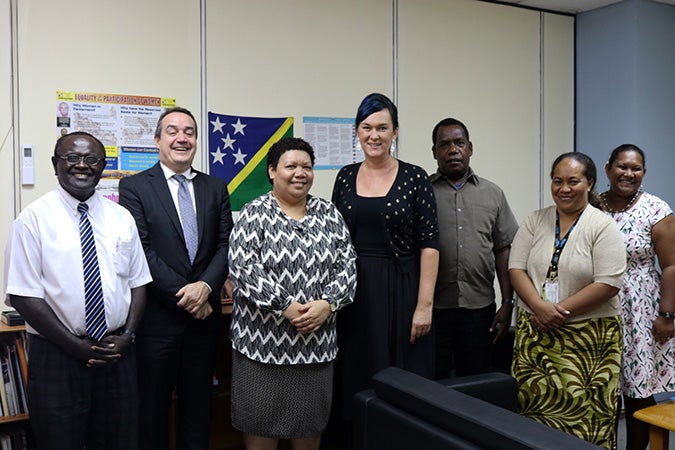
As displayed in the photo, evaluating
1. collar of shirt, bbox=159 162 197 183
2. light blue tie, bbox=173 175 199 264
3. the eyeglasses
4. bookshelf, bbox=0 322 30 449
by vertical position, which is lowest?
bookshelf, bbox=0 322 30 449

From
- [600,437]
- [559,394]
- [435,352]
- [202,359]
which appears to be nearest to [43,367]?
[202,359]

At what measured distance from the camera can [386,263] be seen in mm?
2541

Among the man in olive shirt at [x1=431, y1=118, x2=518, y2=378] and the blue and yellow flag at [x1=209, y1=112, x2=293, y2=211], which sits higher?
the blue and yellow flag at [x1=209, y1=112, x2=293, y2=211]

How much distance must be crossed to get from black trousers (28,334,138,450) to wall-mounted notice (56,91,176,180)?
1273 millimetres

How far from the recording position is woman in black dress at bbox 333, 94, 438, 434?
2.54m

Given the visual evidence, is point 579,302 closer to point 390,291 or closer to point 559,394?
point 559,394

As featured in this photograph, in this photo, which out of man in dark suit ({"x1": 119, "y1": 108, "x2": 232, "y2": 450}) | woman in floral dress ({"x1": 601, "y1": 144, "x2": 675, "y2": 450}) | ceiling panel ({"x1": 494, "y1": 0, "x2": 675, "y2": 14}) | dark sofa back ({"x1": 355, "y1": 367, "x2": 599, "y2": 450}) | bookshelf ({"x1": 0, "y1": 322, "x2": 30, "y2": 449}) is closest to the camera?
dark sofa back ({"x1": 355, "y1": 367, "x2": 599, "y2": 450})

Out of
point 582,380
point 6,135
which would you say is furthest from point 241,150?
point 582,380

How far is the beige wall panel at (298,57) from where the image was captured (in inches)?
135

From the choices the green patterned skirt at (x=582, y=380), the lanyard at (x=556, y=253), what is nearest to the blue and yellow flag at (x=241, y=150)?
the lanyard at (x=556, y=253)

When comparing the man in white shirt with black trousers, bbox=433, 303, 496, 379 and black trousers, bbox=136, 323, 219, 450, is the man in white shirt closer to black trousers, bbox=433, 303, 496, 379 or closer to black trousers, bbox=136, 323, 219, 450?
black trousers, bbox=136, 323, 219, 450

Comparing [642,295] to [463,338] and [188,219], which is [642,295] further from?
[188,219]

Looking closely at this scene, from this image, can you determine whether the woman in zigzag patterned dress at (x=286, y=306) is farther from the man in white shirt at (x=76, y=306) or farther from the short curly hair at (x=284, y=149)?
the man in white shirt at (x=76, y=306)

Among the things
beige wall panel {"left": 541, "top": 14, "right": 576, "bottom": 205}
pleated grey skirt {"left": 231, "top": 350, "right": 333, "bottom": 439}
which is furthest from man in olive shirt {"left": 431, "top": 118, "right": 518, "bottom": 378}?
beige wall panel {"left": 541, "top": 14, "right": 576, "bottom": 205}
